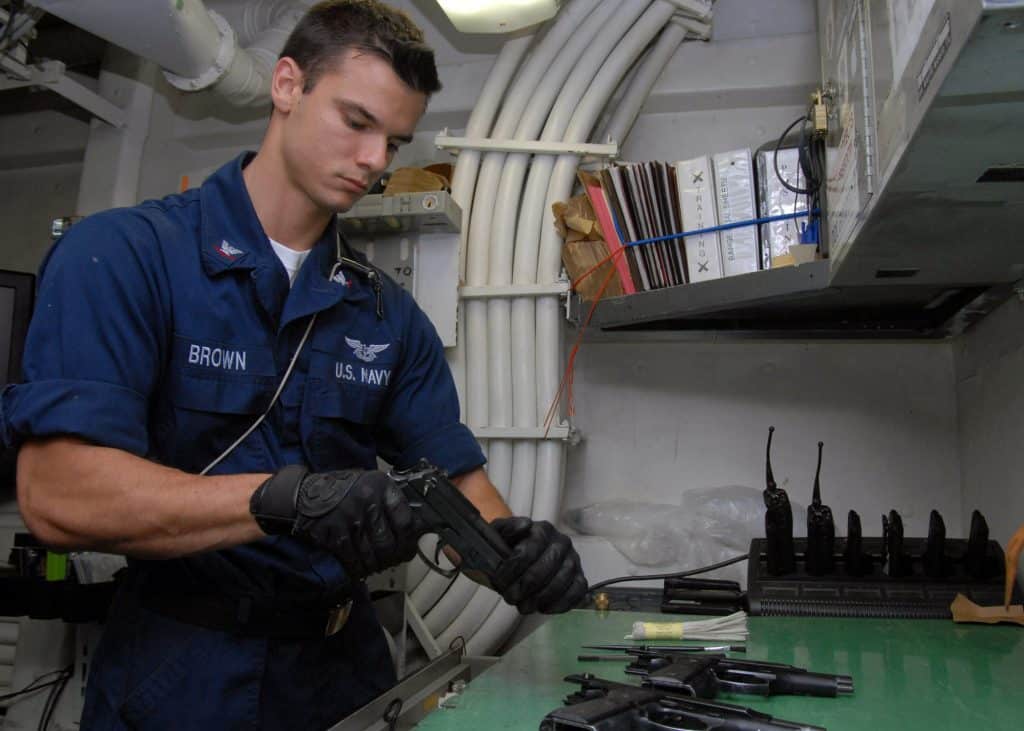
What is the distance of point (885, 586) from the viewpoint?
166 centimetres

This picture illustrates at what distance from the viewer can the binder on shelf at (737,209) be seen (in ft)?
6.28

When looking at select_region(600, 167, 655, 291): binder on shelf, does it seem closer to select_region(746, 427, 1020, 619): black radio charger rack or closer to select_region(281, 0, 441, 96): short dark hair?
select_region(746, 427, 1020, 619): black radio charger rack

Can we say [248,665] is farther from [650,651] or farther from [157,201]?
[157,201]

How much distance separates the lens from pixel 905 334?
2.09m

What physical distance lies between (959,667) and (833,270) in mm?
717

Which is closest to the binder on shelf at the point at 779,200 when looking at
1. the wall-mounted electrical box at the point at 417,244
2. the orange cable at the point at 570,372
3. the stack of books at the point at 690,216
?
the stack of books at the point at 690,216

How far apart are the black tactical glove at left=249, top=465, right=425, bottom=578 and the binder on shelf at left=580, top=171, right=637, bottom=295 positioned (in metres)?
1.20

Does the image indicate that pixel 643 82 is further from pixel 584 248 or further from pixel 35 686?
pixel 35 686

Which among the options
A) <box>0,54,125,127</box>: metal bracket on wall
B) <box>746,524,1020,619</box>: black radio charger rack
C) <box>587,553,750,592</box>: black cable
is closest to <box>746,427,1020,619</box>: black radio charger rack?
<box>746,524,1020,619</box>: black radio charger rack

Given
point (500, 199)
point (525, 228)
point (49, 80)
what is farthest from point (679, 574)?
point (49, 80)

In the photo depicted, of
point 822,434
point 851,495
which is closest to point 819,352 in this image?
point 822,434

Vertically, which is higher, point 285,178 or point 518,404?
point 285,178

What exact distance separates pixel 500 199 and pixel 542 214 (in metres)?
→ 0.12

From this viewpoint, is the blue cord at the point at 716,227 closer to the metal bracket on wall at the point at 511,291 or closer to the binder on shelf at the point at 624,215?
the binder on shelf at the point at 624,215
